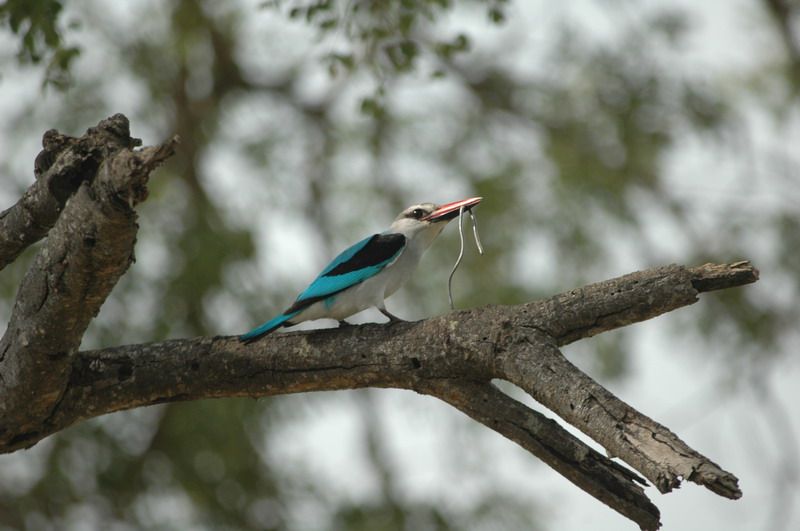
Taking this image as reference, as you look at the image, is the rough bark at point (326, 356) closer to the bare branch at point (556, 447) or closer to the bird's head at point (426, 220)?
the bare branch at point (556, 447)

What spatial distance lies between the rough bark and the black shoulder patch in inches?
25.1

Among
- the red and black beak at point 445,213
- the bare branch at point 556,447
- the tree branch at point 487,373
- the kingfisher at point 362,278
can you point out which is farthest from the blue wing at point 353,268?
the bare branch at point 556,447

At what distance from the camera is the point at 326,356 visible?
404cm

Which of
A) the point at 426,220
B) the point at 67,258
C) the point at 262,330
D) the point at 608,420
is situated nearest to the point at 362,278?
the point at 426,220

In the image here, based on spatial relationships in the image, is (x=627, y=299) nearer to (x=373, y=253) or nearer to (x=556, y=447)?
(x=556, y=447)

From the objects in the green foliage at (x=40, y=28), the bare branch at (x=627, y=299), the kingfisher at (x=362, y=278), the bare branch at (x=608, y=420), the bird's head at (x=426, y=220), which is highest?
the green foliage at (x=40, y=28)

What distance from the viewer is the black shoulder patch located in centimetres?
475

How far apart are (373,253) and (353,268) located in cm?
12

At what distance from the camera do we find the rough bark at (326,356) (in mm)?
3320

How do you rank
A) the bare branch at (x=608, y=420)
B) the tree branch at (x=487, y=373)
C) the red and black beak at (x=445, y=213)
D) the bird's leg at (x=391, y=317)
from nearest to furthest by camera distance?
1. the bare branch at (x=608, y=420)
2. the tree branch at (x=487, y=373)
3. the bird's leg at (x=391, y=317)
4. the red and black beak at (x=445, y=213)

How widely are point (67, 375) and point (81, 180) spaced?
2.69 feet

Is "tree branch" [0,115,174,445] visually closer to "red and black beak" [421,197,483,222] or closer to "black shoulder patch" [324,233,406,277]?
"black shoulder patch" [324,233,406,277]

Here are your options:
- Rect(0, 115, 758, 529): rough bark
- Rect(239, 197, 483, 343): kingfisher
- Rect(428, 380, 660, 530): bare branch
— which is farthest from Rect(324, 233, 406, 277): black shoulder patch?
Rect(428, 380, 660, 530): bare branch

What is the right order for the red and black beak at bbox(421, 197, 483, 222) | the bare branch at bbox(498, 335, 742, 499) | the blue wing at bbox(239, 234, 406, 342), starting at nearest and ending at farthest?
the bare branch at bbox(498, 335, 742, 499) < the blue wing at bbox(239, 234, 406, 342) < the red and black beak at bbox(421, 197, 483, 222)
